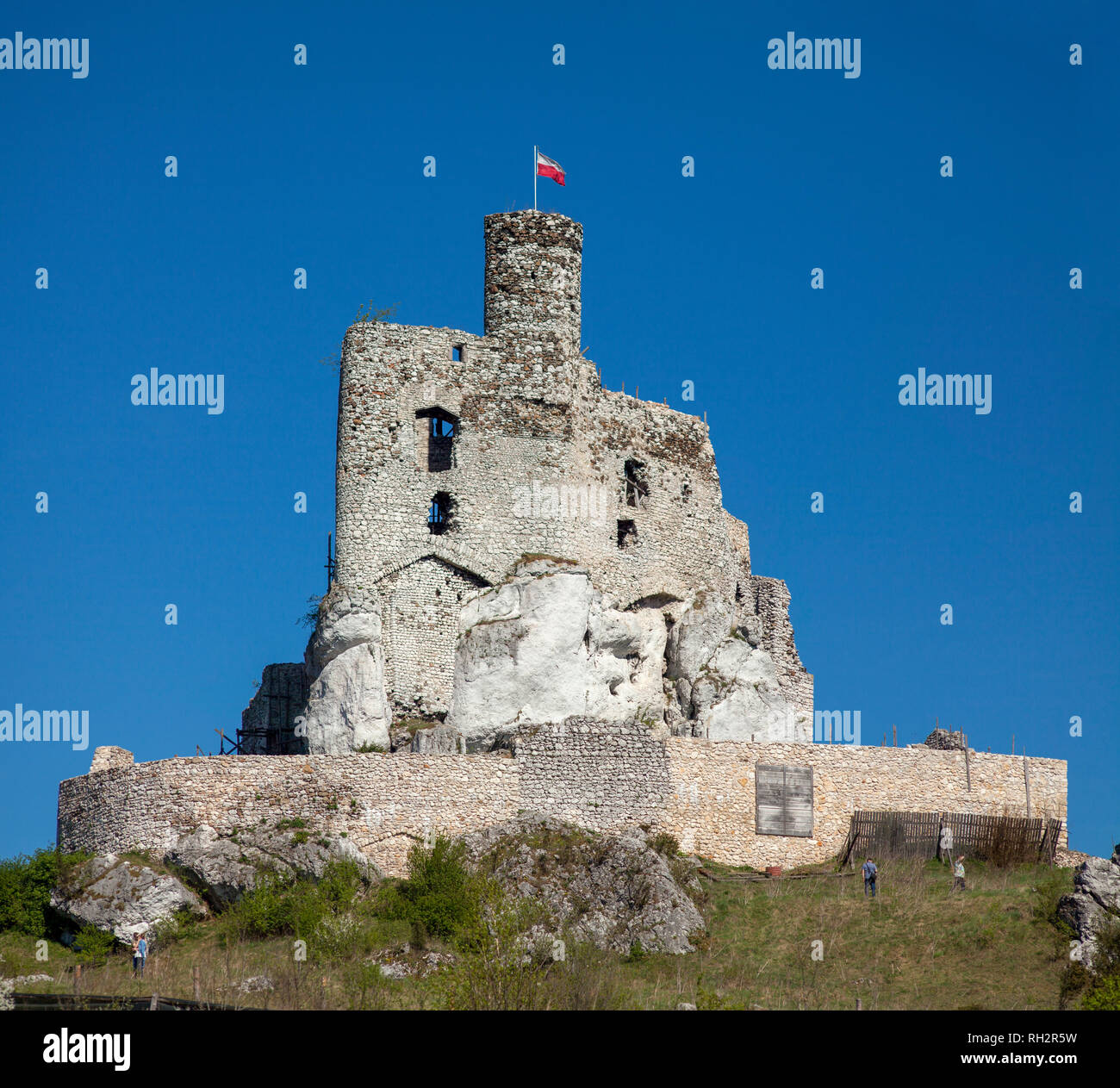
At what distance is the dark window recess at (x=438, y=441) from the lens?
55531 mm

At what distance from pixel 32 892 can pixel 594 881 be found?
15.7 meters

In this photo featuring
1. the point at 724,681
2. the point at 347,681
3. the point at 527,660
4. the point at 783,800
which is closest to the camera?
the point at 783,800

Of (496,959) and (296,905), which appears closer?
(496,959)

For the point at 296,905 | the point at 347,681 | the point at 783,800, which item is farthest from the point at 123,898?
the point at 783,800

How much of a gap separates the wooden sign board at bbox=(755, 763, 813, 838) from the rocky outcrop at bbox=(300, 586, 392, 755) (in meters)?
11.6

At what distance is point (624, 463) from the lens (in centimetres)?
5838

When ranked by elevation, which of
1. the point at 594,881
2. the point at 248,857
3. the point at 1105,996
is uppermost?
Result: the point at 248,857

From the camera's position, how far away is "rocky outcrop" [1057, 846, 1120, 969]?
4128 cm

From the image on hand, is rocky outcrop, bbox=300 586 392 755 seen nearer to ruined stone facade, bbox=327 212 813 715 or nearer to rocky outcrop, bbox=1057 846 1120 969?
ruined stone facade, bbox=327 212 813 715

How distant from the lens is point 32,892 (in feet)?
A: 158

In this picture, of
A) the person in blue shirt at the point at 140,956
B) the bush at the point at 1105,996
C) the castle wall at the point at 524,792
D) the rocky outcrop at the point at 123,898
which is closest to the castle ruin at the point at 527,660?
the castle wall at the point at 524,792

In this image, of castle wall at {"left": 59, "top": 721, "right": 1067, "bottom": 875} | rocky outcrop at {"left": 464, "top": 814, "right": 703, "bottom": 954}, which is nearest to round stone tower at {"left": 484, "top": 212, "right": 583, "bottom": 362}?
castle wall at {"left": 59, "top": 721, "right": 1067, "bottom": 875}

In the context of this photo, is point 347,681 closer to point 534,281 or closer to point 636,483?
point 636,483

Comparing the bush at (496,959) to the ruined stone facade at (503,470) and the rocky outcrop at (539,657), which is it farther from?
the ruined stone facade at (503,470)
